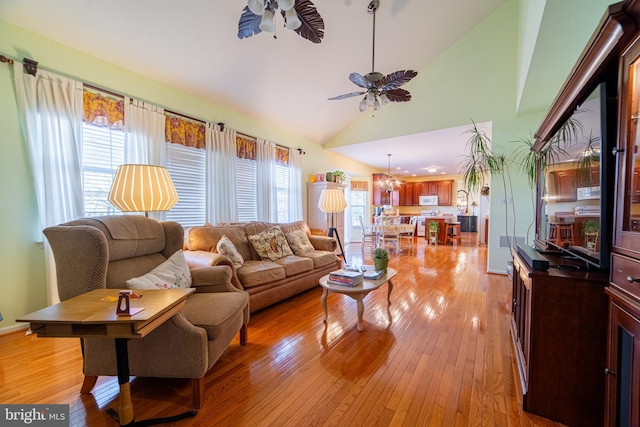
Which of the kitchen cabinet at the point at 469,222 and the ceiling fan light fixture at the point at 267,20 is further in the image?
the kitchen cabinet at the point at 469,222

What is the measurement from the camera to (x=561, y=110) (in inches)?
62.8

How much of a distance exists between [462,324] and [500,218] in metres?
2.60

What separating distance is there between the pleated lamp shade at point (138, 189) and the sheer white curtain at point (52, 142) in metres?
0.76

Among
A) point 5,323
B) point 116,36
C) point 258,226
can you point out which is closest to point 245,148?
point 258,226

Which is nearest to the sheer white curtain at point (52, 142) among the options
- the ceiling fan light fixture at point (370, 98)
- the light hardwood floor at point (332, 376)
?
the light hardwood floor at point (332, 376)

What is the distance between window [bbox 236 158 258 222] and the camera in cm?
416

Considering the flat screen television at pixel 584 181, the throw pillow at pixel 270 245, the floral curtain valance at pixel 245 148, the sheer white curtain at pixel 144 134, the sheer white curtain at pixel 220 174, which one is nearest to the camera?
the flat screen television at pixel 584 181

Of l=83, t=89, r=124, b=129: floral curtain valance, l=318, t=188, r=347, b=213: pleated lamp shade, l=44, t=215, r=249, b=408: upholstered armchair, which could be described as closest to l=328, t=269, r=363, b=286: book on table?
l=44, t=215, r=249, b=408: upholstered armchair

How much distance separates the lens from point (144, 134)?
2.94m

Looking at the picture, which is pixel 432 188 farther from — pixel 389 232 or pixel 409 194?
pixel 389 232

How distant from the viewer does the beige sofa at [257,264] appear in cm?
255

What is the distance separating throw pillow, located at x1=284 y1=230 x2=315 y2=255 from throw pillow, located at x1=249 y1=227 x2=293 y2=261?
0.42 feet

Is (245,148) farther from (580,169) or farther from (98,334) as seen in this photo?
(580,169)

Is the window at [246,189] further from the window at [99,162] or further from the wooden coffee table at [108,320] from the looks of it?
the wooden coffee table at [108,320]
